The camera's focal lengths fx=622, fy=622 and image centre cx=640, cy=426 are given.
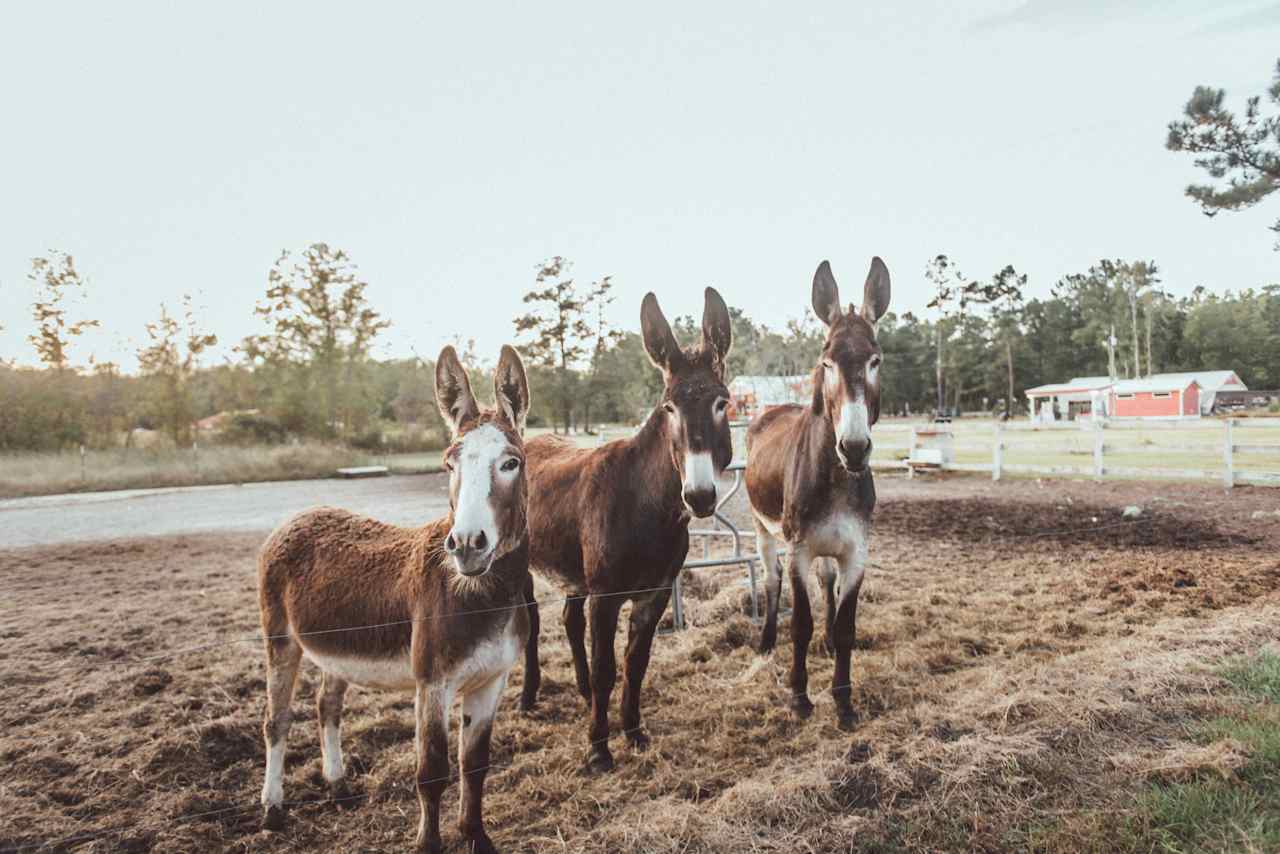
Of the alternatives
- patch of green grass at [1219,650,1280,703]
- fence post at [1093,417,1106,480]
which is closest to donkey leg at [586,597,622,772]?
patch of green grass at [1219,650,1280,703]

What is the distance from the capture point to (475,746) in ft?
7.64

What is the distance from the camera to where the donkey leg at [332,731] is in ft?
9.70

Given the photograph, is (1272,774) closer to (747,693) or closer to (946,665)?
(946,665)

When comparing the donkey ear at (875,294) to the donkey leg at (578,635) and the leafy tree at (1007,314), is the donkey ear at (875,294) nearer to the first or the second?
the donkey leg at (578,635)

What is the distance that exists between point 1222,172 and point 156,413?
71.2 ft

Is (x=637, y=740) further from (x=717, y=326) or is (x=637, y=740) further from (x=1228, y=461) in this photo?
(x=1228, y=461)

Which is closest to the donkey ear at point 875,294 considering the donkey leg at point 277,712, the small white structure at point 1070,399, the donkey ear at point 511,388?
the donkey ear at point 511,388

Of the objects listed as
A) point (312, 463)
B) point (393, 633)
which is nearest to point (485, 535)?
point (393, 633)

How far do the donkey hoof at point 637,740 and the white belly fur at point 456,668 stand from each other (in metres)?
1.36

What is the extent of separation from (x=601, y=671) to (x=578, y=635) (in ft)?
2.50

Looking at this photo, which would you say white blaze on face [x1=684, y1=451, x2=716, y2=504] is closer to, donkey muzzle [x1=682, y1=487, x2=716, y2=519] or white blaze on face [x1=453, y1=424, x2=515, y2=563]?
donkey muzzle [x1=682, y1=487, x2=716, y2=519]

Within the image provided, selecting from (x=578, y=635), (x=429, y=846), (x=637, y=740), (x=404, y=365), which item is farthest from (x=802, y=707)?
(x=404, y=365)

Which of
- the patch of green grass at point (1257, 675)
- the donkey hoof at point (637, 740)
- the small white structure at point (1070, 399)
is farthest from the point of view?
the small white structure at point (1070, 399)

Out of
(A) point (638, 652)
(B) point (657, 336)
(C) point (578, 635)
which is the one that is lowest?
(C) point (578, 635)
